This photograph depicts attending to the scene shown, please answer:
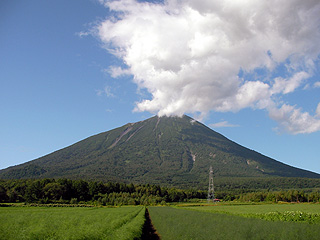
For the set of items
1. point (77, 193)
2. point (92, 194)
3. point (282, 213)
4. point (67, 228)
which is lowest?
point (92, 194)

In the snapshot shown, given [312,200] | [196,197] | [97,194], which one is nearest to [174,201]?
[196,197]

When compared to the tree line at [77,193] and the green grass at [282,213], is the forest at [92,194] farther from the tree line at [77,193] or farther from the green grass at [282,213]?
the green grass at [282,213]

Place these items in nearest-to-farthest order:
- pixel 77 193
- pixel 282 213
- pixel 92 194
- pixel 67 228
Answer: pixel 67 228
pixel 282 213
pixel 77 193
pixel 92 194

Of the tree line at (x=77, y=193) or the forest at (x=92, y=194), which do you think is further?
the forest at (x=92, y=194)

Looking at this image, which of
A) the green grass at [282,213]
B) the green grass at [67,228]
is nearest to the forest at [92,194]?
the green grass at [282,213]

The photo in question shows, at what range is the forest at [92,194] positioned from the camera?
77581 millimetres

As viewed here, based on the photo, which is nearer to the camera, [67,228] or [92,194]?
[67,228]

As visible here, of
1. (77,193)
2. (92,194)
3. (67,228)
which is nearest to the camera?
(67,228)

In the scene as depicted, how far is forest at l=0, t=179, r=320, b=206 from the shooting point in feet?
255

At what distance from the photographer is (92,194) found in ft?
307

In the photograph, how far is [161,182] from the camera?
19938 centimetres

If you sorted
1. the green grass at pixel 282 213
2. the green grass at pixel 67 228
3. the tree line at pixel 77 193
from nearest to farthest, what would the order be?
the green grass at pixel 67 228 < the green grass at pixel 282 213 < the tree line at pixel 77 193

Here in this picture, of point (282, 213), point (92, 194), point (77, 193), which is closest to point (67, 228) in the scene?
point (282, 213)

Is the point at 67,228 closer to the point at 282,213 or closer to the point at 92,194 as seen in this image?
the point at 282,213
